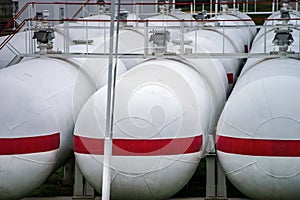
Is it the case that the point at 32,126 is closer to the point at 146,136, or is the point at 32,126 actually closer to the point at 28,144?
the point at 28,144

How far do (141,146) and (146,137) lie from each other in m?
0.10

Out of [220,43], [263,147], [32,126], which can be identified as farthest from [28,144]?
[220,43]

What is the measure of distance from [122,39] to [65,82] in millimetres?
3135

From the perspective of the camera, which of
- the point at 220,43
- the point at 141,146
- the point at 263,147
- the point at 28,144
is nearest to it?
the point at 263,147

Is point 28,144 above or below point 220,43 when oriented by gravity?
below

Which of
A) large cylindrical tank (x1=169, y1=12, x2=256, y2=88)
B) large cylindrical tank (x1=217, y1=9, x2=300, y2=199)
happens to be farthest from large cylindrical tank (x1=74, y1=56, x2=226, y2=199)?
large cylindrical tank (x1=169, y1=12, x2=256, y2=88)

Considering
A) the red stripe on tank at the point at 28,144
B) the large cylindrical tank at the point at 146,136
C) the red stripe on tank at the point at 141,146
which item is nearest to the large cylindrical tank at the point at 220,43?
the large cylindrical tank at the point at 146,136

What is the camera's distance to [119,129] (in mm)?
7102

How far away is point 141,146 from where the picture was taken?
706cm

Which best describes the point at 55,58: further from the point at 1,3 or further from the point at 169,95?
the point at 1,3

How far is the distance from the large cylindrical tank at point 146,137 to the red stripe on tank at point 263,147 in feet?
1.50

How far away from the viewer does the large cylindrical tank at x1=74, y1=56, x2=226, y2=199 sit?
7043mm

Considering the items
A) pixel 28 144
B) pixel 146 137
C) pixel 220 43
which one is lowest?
pixel 28 144

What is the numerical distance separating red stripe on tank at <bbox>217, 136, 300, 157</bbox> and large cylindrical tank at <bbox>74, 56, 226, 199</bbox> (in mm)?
457
